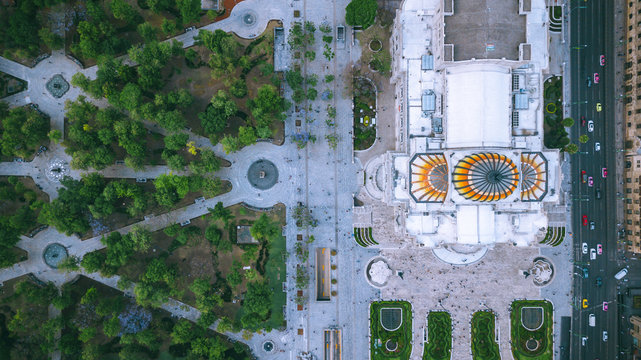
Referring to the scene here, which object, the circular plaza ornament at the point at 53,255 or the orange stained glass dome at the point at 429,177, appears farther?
the circular plaza ornament at the point at 53,255

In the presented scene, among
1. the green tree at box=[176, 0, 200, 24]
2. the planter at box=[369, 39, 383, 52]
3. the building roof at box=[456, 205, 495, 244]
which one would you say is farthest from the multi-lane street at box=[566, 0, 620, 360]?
the green tree at box=[176, 0, 200, 24]

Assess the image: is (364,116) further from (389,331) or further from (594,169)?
(594,169)

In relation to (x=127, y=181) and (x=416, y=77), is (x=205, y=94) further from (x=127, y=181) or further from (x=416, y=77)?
(x=416, y=77)

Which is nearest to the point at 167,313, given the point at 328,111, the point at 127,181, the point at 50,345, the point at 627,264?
the point at 50,345

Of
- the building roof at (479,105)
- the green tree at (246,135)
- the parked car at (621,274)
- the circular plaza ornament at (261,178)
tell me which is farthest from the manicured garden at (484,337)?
the green tree at (246,135)

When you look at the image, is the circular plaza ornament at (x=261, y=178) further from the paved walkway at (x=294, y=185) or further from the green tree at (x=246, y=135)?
the green tree at (x=246, y=135)

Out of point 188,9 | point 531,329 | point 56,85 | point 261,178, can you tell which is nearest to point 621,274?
point 531,329
